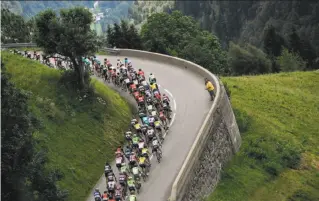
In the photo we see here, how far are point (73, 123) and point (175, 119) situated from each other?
746 cm

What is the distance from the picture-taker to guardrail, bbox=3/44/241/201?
28156 mm

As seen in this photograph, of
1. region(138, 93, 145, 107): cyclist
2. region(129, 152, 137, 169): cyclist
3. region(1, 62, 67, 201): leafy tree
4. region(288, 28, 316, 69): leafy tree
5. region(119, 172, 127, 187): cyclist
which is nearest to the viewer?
region(1, 62, 67, 201): leafy tree

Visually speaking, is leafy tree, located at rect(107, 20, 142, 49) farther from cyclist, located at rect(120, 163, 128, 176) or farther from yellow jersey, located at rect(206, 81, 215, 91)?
cyclist, located at rect(120, 163, 128, 176)

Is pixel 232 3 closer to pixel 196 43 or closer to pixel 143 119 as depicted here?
pixel 196 43

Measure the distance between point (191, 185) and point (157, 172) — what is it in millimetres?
3212

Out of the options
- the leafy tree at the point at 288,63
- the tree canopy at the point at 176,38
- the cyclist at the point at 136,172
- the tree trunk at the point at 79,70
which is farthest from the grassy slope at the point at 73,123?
the leafy tree at the point at 288,63

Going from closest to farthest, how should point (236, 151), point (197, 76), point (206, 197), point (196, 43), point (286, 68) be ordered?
point (206, 197) < point (236, 151) < point (197, 76) < point (196, 43) < point (286, 68)

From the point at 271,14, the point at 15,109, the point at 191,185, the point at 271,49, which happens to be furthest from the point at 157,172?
the point at 271,14

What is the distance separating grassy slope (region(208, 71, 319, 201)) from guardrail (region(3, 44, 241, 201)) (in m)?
2.00

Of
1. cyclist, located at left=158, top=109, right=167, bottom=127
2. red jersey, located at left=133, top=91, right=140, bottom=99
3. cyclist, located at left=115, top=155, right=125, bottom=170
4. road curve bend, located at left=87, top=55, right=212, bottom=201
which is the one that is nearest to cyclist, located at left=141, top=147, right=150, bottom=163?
road curve bend, located at left=87, top=55, right=212, bottom=201

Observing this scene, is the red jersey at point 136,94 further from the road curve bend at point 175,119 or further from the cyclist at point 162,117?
the cyclist at point 162,117

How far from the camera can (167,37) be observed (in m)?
70.7

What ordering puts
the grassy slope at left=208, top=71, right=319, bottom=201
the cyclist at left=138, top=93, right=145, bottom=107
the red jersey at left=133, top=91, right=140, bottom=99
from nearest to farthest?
the grassy slope at left=208, top=71, right=319, bottom=201, the cyclist at left=138, top=93, right=145, bottom=107, the red jersey at left=133, top=91, right=140, bottom=99

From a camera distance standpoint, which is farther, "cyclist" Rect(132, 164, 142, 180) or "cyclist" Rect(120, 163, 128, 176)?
"cyclist" Rect(120, 163, 128, 176)
